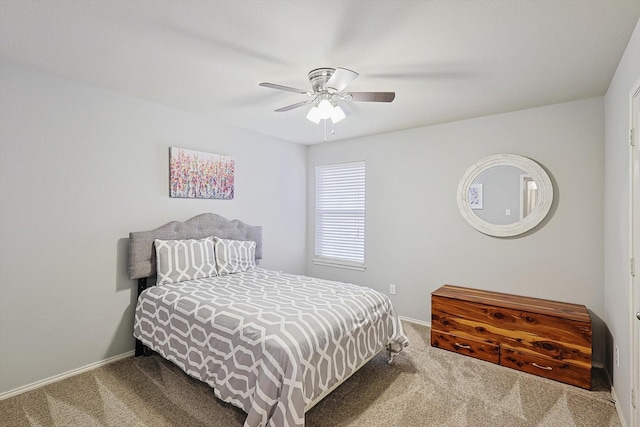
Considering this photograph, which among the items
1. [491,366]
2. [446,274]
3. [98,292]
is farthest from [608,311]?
[98,292]

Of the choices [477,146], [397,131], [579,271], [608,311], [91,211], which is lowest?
[608,311]

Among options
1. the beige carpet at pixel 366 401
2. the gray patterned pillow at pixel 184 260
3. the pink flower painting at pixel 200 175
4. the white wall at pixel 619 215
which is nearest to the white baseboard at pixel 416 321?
the beige carpet at pixel 366 401

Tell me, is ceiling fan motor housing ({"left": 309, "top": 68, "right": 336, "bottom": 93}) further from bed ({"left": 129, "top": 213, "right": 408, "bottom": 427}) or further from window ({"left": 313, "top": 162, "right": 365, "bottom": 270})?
window ({"left": 313, "top": 162, "right": 365, "bottom": 270})

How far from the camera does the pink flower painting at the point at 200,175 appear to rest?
328 centimetres

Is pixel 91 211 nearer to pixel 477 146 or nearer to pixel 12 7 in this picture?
pixel 12 7

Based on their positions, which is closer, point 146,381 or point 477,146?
point 146,381

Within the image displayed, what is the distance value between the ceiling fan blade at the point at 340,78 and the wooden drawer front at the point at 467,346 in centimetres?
252

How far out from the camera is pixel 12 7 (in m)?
1.66

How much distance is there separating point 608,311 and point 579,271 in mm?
410

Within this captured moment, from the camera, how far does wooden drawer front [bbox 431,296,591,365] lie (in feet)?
8.13

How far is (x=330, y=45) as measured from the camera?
1988mm

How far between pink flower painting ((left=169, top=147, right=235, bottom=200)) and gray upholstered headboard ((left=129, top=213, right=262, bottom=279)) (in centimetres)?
28

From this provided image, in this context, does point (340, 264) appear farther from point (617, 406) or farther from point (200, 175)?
point (617, 406)

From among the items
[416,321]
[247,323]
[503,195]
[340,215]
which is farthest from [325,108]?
[416,321]
